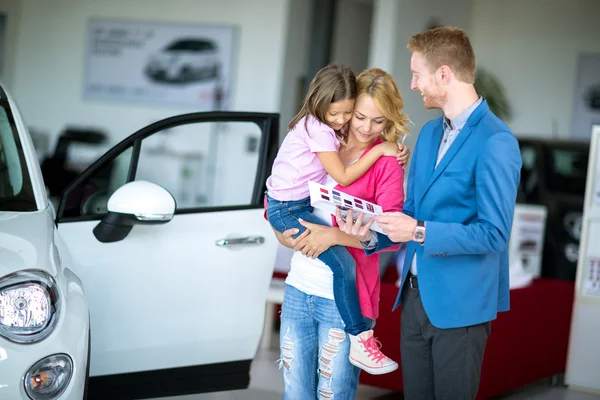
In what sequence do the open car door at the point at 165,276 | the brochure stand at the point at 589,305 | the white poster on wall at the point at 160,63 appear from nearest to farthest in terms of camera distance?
the open car door at the point at 165,276 → the brochure stand at the point at 589,305 → the white poster on wall at the point at 160,63

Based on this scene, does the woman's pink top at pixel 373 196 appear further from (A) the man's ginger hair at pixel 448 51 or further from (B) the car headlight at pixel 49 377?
(B) the car headlight at pixel 49 377

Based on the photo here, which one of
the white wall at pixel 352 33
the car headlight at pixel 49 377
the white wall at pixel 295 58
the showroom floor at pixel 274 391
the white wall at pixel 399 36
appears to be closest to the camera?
the car headlight at pixel 49 377

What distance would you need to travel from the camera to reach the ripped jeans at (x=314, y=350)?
7.41 feet

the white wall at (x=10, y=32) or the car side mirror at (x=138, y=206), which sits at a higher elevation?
the white wall at (x=10, y=32)

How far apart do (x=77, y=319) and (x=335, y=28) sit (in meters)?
6.48

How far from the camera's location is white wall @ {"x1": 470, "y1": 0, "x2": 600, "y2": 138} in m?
9.20

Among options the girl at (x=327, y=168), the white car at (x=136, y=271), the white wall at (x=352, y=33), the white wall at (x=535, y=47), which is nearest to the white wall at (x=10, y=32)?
the white wall at (x=352, y=33)

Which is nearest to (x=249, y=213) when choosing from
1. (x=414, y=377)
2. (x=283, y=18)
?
(x=414, y=377)

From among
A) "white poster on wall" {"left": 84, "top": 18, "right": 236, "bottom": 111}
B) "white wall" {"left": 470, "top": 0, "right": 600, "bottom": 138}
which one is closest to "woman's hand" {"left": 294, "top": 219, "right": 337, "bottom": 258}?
"white poster on wall" {"left": 84, "top": 18, "right": 236, "bottom": 111}

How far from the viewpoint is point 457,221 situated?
2154mm

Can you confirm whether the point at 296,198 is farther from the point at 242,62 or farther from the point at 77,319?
the point at 242,62

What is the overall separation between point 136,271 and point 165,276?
106mm

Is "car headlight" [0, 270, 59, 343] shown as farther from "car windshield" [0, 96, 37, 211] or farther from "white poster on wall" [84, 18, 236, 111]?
"white poster on wall" [84, 18, 236, 111]

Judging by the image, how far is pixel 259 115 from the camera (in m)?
2.99
